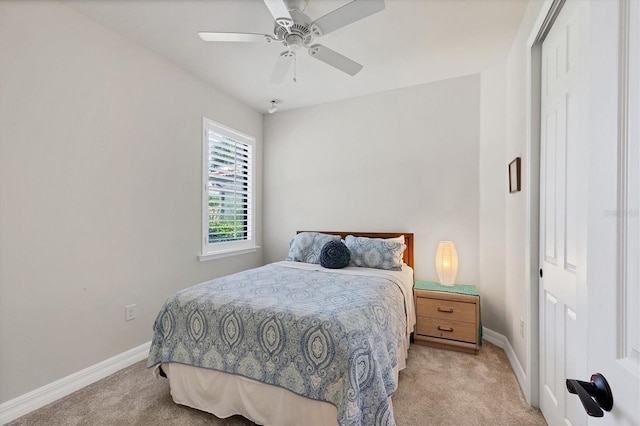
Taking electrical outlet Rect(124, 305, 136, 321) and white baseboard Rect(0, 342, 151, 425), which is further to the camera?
electrical outlet Rect(124, 305, 136, 321)

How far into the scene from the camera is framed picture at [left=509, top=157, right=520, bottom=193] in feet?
7.13

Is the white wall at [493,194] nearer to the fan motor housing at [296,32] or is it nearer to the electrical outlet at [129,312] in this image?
the fan motor housing at [296,32]

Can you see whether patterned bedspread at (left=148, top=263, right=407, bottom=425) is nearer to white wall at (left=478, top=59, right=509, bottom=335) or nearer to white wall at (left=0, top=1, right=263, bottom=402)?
white wall at (left=0, top=1, right=263, bottom=402)

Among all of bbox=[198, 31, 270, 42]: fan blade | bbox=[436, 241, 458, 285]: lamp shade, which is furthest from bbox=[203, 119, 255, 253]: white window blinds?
bbox=[436, 241, 458, 285]: lamp shade

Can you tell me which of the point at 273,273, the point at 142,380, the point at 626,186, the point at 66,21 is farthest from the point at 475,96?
the point at 142,380

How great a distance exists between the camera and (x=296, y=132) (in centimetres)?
402

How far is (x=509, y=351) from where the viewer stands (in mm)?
2467

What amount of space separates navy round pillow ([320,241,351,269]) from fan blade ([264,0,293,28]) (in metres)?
1.93

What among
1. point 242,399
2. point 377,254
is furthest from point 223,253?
point 242,399

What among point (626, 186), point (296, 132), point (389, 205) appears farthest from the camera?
point (296, 132)

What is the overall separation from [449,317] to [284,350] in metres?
1.78

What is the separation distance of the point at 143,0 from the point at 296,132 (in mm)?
2239

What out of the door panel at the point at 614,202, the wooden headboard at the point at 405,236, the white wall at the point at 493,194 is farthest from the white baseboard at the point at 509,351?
the door panel at the point at 614,202

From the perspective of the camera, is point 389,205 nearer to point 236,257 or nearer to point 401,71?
point 401,71
